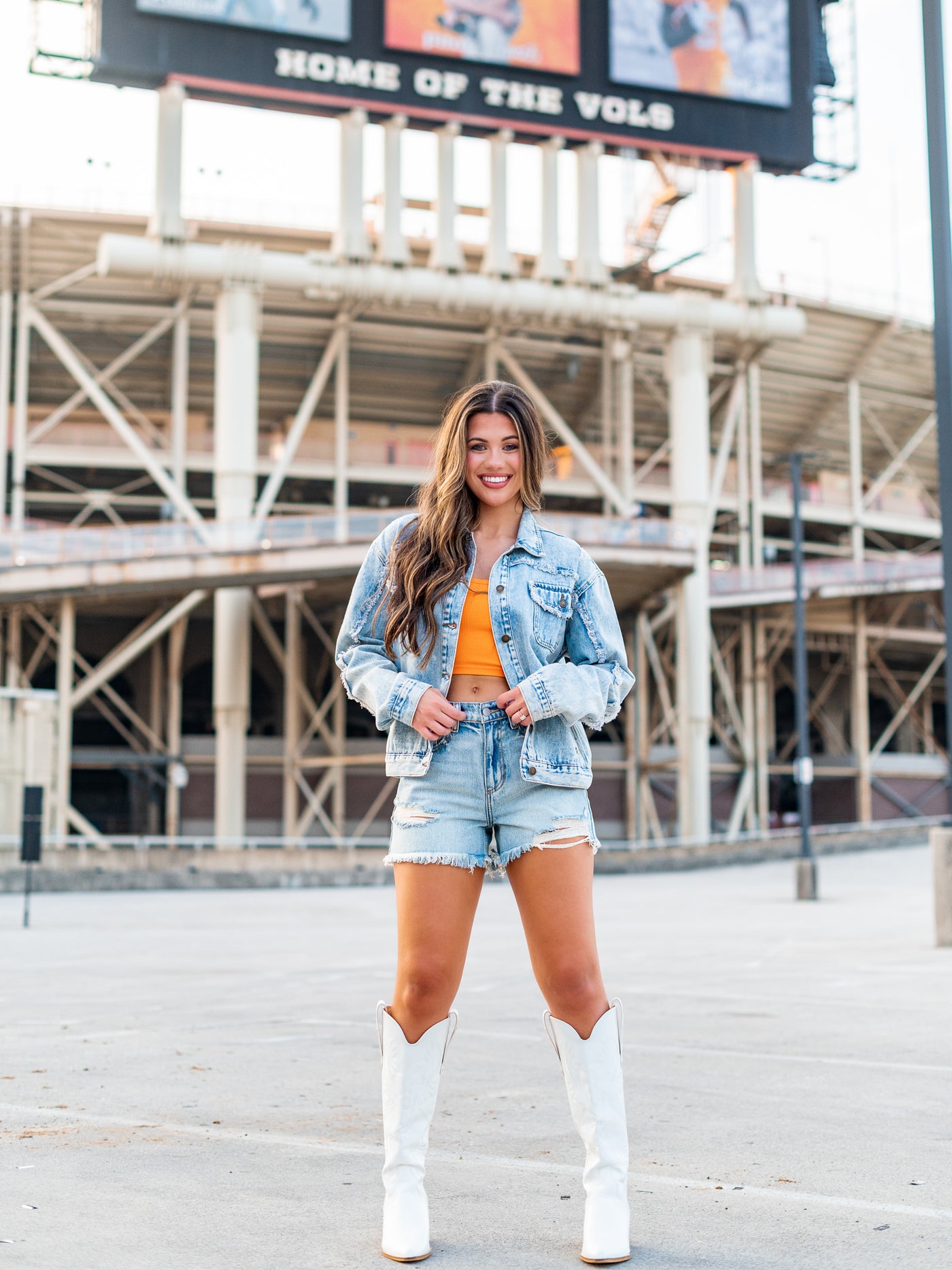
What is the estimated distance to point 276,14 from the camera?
35781 millimetres

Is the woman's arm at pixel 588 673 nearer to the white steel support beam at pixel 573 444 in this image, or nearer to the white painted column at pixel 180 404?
the white steel support beam at pixel 573 444

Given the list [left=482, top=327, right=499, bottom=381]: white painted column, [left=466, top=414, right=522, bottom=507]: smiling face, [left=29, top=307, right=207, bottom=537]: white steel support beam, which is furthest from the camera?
[left=482, top=327, right=499, bottom=381]: white painted column

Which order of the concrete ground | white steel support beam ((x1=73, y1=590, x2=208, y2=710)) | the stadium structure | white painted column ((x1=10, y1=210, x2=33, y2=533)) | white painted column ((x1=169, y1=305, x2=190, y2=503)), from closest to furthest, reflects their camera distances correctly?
1. the concrete ground
2. the stadium structure
3. white steel support beam ((x1=73, y1=590, x2=208, y2=710))
4. white painted column ((x1=10, y1=210, x2=33, y2=533))
5. white painted column ((x1=169, y1=305, x2=190, y2=503))

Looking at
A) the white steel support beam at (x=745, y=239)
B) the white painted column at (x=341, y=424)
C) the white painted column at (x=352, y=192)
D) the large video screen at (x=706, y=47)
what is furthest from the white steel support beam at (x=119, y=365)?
the white steel support beam at (x=745, y=239)

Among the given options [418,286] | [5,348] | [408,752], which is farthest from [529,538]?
[5,348]

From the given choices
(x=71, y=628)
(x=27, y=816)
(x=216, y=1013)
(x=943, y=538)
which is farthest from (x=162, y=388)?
(x=216, y=1013)

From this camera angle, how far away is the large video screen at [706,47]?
39188 mm

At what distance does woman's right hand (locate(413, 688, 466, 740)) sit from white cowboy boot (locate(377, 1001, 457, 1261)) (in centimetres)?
70

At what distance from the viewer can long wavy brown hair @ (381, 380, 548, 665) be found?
12.3ft

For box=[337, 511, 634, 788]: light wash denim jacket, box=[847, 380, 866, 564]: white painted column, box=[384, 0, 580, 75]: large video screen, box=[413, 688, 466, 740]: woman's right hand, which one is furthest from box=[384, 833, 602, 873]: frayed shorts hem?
box=[847, 380, 866, 564]: white painted column

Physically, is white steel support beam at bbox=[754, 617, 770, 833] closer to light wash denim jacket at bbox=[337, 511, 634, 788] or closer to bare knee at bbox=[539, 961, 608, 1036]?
light wash denim jacket at bbox=[337, 511, 634, 788]

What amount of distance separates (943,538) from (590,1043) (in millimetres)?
9884

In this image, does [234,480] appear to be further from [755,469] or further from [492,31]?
[755,469]

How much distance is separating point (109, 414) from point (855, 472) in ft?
83.2
